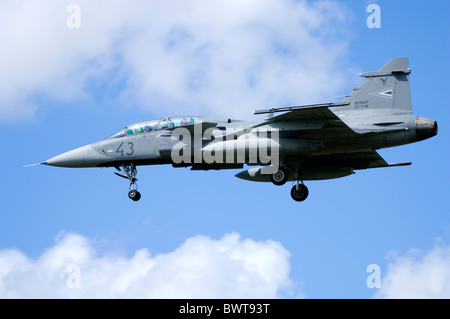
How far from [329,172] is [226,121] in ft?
13.9

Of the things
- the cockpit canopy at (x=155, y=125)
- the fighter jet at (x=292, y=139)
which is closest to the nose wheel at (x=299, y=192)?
the fighter jet at (x=292, y=139)

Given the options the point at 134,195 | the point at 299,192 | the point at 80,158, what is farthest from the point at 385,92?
the point at 80,158

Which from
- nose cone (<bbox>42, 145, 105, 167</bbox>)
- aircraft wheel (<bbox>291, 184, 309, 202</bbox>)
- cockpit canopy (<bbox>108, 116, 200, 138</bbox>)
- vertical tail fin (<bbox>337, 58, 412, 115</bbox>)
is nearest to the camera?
vertical tail fin (<bbox>337, 58, 412, 115</bbox>)

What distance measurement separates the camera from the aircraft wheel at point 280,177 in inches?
1004

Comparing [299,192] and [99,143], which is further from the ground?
[99,143]

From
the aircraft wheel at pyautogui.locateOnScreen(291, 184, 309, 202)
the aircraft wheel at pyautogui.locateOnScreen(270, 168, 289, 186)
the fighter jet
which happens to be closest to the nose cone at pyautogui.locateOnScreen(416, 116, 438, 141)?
the fighter jet

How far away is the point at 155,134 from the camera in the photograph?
87.8 ft

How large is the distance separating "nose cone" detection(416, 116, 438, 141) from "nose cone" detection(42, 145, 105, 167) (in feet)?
36.0

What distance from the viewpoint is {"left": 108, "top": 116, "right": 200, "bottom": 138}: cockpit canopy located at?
86.7 ft

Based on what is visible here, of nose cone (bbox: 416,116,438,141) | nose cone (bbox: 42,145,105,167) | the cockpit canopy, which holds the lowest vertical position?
nose cone (bbox: 416,116,438,141)

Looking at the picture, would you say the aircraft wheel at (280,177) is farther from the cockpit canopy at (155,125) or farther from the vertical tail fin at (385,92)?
the cockpit canopy at (155,125)

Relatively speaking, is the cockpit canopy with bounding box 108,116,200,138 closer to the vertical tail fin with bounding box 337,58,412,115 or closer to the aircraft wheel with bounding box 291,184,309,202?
the aircraft wheel with bounding box 291,184,309,202
